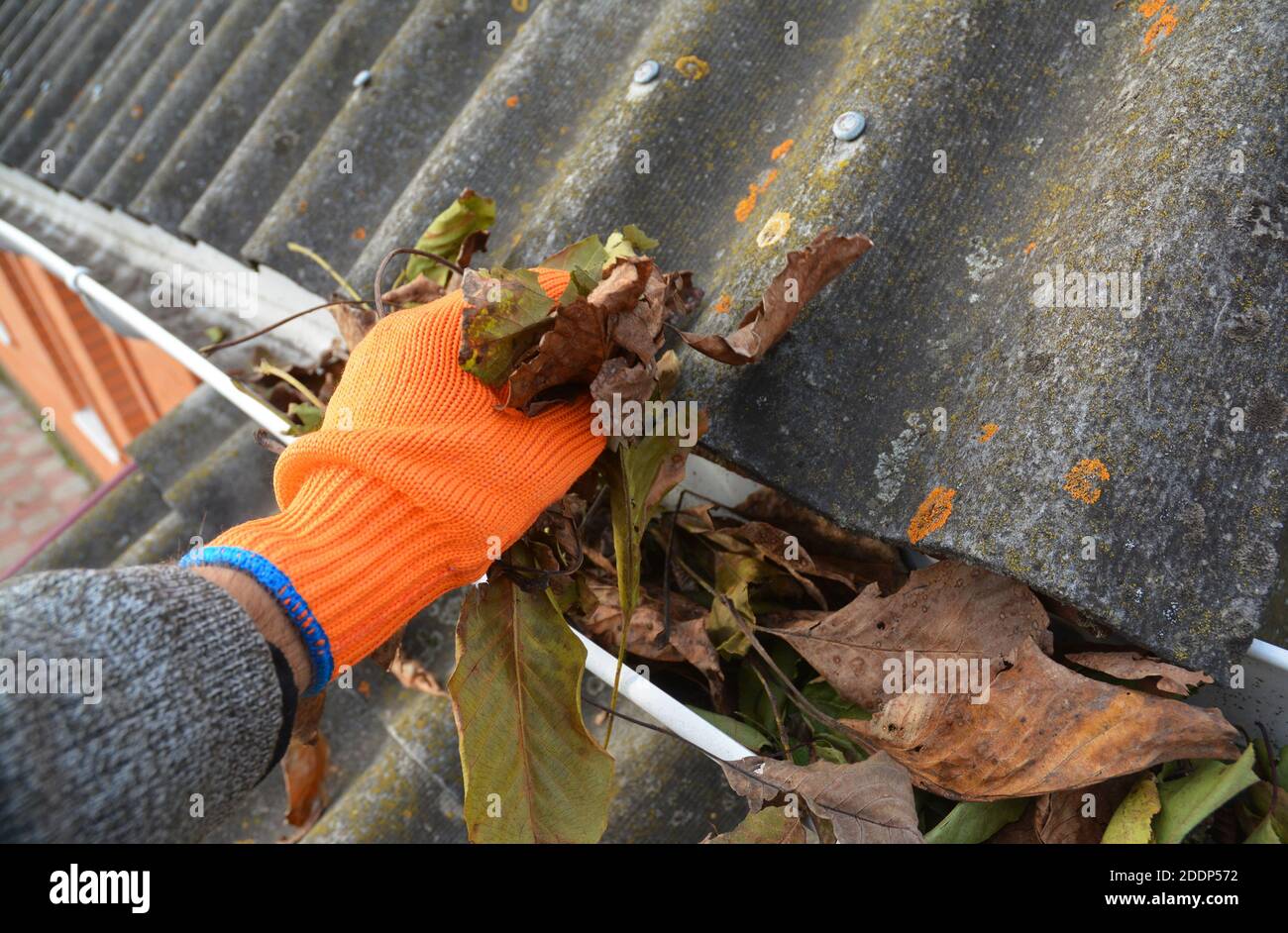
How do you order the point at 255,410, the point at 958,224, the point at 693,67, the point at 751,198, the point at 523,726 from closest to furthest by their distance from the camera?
1. the point at 523,726
2. the point at 958,224
3. the point at 751,198
4. the point at 693,67
5. the point at 255,410

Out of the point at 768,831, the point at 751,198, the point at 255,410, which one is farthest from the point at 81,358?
the point at 768,831

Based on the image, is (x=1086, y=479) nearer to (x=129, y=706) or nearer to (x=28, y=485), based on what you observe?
(x=129, y=706)

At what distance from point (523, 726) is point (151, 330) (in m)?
1.69

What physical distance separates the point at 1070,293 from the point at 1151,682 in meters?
0.43

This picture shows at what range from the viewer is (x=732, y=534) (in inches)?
49.1

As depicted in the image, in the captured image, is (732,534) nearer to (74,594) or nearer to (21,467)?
(74,594)

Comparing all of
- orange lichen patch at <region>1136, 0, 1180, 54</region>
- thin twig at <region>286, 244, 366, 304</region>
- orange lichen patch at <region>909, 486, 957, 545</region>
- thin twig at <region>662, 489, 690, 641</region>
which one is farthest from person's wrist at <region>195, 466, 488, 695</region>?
orange lichen patch at <region>1136, 0, 1180, 54</region>

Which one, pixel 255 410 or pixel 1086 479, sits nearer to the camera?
pixel 1086 479

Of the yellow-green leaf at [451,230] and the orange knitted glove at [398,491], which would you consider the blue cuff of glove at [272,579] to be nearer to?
the orange knitted glove at [398,491]

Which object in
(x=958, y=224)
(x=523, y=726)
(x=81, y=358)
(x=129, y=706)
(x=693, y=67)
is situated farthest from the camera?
(x=81, y=358)

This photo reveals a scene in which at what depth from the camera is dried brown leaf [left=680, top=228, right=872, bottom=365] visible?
1.06 meters

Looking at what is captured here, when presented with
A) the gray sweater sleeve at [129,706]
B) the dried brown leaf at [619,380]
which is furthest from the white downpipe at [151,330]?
the gray sweater sleeve at [129,706]

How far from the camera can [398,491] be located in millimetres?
996

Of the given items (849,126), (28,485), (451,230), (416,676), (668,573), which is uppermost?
(849,126)
